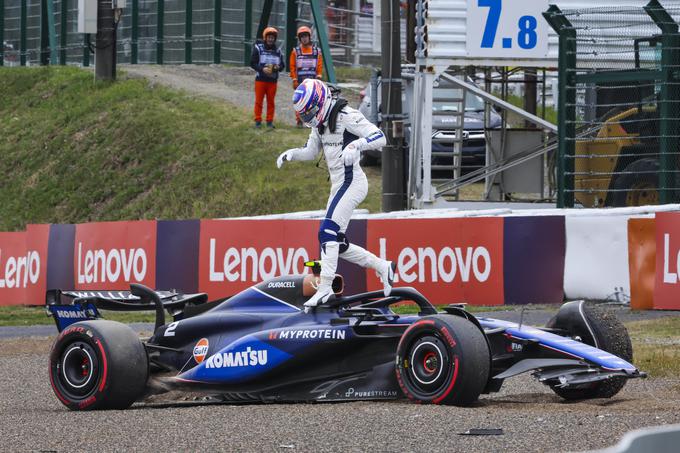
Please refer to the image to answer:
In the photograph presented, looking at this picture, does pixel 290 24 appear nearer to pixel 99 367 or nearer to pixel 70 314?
pixel 70 314

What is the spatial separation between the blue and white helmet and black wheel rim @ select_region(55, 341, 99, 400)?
8.11ft

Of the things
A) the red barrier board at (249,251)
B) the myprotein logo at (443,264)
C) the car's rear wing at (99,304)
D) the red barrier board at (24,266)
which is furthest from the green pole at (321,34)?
the car's rear wing at (99,304)

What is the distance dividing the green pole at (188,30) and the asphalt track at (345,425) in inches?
943

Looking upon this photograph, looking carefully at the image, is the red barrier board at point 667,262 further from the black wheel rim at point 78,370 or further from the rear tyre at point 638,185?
the black wheel rim at point 78,370

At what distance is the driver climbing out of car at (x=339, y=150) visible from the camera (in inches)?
401

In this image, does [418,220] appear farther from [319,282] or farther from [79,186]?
[79,186]

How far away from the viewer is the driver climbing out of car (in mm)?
10180

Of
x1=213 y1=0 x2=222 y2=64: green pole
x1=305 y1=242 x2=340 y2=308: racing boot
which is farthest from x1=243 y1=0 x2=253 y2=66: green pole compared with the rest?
x1=305 y1=242 x2=340 y2=308: racing boot

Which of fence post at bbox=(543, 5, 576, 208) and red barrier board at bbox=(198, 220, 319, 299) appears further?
fence post at bbox=(543, 5, 576, 208)

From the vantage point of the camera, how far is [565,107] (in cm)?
1842

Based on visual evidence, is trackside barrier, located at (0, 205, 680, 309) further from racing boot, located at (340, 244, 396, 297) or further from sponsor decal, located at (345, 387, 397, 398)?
sponsor decal, located at (345, 387, 397, 398)

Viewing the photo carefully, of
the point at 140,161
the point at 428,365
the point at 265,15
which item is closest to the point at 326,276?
the point at 428,365

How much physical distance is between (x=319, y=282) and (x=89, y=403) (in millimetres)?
1657

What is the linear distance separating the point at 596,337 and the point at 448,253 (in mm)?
6983
